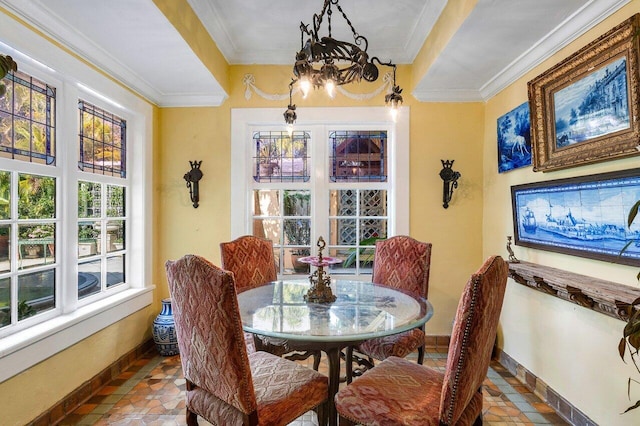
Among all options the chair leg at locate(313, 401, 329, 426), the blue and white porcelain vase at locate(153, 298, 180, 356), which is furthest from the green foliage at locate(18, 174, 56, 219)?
the chair leg at locate(313, 401, 329, 426)

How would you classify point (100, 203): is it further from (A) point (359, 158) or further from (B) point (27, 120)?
(A) point (359, 158)

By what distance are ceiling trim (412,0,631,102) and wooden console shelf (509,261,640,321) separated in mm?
1431

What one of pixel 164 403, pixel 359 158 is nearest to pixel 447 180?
pixel 359 158

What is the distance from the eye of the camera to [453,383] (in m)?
1.18

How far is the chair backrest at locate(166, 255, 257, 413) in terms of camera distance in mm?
1163

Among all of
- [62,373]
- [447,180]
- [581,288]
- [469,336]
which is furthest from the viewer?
[447,180]

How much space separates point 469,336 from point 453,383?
190mm

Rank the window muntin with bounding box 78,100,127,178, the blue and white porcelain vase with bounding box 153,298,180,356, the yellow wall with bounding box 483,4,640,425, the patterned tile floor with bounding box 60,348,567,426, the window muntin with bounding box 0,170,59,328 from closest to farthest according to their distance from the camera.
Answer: the yellow wall with bounding box 483,4,640,425 < the window muntin with bounding box 0,170,59,328 < the patterned tile floor with bounding box 60,348,567,426 < the window muntin with bounding box 78,100,127,178 < the blue and white porcelain vase with bounding box 153,298,180,356

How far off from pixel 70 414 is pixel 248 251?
1.48 metres

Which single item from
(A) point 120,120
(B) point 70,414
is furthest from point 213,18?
(B) point 70,414

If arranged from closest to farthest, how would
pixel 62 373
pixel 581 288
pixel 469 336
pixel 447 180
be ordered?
pixel 469 336, pixel 581 288, pixel 62 373, pixel 447 180

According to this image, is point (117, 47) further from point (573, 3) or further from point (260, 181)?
point (573, 3)

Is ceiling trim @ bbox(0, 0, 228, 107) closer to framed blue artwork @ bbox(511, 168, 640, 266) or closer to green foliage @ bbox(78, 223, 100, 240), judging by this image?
green foliage @ bbox(78, 223, 100, 240)

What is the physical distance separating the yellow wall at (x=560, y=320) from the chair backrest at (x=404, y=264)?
79 cm
